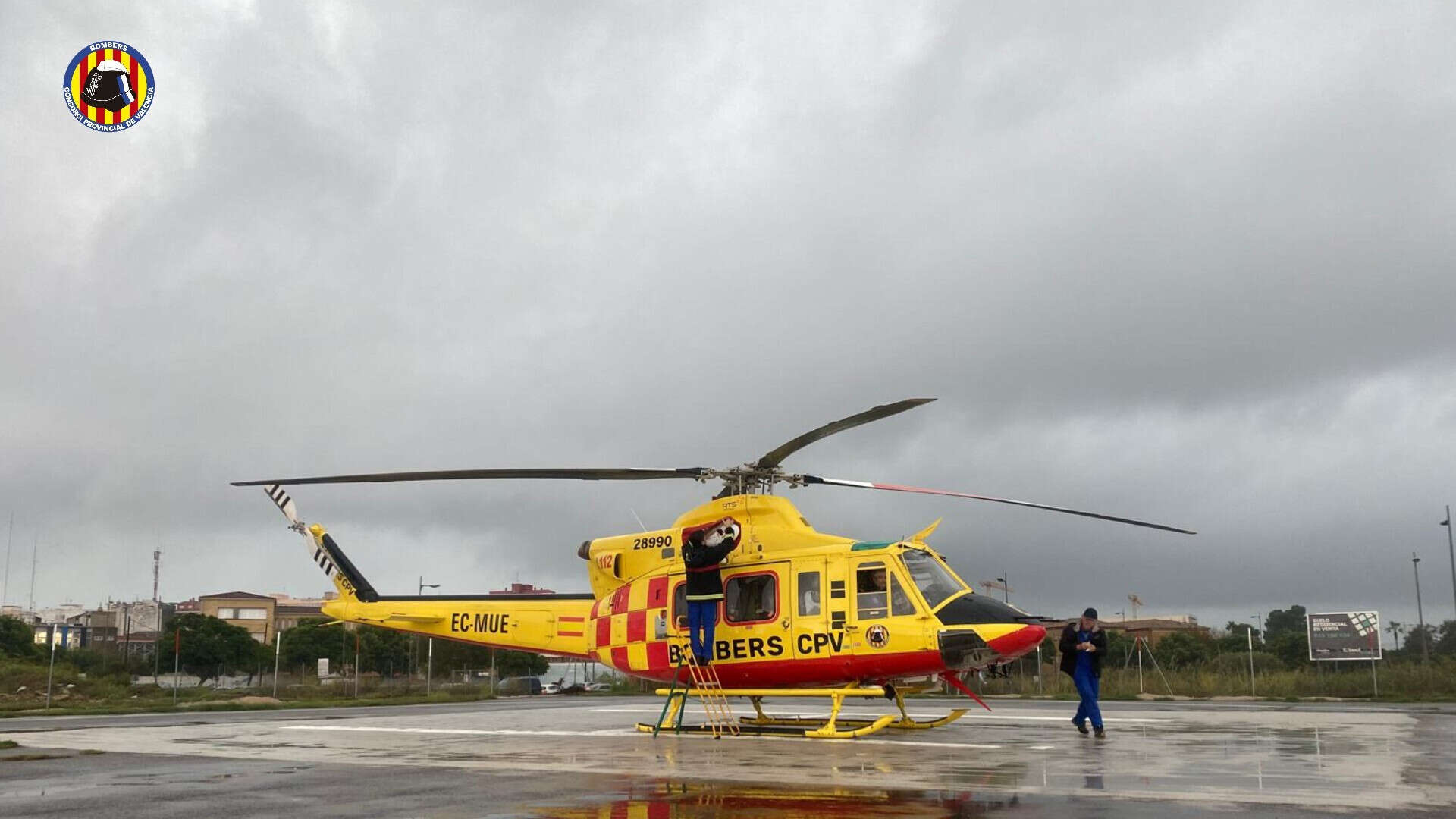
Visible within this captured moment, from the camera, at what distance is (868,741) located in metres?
14.6

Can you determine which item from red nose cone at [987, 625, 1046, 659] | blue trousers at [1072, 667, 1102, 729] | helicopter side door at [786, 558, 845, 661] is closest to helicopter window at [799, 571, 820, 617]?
helicopter side door at [786, 558, 845, 661]

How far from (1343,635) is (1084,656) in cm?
2635

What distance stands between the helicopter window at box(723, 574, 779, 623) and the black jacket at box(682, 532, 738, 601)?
1.31 ft

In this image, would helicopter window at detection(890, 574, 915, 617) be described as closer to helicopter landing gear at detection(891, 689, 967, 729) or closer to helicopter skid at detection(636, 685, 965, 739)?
helicopter skid at detection(636, 685, 965, 739)

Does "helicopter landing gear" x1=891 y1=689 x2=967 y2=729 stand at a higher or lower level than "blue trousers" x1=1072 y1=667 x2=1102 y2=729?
lower

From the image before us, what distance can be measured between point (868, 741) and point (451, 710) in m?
17.3

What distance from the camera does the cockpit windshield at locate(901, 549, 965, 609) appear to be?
15789 mm

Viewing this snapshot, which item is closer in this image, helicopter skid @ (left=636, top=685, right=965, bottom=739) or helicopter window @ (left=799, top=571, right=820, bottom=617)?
helicopter skid @ (left=636, top=685, right=965, bottom=739)

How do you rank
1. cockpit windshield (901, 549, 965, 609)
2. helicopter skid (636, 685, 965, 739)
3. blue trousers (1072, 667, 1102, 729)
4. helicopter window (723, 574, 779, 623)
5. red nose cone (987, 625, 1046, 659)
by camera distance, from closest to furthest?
helicopter skid (636, 685, 965, 739) < red nose cone (987, 625, 1046, 659) < blue trousers (1072, 667, 1102, 729) < cockpit windshield (901, 549, 965, 609) < helicopter window (723, 574, 779, 623)

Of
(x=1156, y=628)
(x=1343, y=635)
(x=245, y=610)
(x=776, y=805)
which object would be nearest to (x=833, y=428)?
(x=776, y=805)

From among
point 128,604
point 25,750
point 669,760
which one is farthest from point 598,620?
point 128,604

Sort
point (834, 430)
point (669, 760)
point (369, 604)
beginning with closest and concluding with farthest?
point (669, 760) < point (834, 430) < point (369, 604)

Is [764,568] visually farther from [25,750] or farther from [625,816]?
[25,750]

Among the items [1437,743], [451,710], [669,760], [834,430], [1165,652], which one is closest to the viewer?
[669,760]
